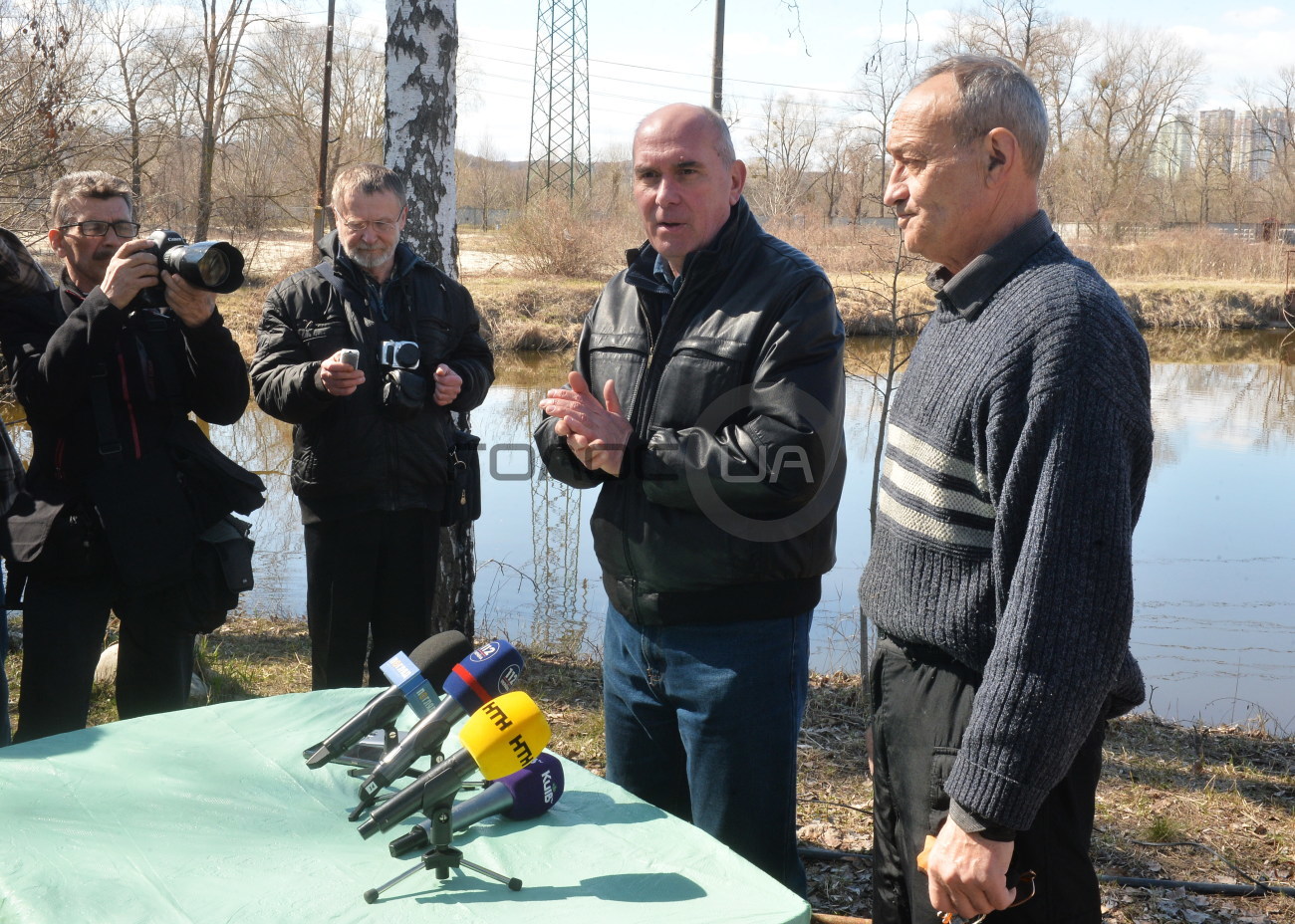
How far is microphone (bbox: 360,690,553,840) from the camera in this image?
174cm

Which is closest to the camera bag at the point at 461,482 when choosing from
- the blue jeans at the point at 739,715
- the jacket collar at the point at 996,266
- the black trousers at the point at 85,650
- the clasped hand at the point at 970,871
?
the black trousers at the point at 85,650

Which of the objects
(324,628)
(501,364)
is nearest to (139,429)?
(324,628)

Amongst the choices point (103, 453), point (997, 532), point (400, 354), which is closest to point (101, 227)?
point (103, 453)

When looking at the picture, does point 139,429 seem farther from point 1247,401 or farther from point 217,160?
point 217,160

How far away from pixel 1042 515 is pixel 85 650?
254cm

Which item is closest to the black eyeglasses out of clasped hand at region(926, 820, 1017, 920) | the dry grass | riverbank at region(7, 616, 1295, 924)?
riverbank at region(7, 616, 1295, 924)

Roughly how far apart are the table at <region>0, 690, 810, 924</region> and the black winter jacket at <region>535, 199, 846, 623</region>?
480mm

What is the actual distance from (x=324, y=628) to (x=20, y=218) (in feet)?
21.3

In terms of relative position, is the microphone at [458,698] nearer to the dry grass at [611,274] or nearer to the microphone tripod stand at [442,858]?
the microphone tripod stand at [442,858]

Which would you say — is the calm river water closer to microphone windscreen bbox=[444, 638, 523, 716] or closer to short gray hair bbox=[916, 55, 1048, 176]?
microphone windscreen bbox=[444, 638, 523, 716]

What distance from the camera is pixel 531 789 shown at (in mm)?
1972

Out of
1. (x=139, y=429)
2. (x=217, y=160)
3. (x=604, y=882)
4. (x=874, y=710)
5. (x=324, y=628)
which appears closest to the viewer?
(x=604, y=882)

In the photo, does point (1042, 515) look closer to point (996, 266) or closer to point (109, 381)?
point (996, 266)

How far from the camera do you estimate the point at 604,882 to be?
1769 mm
